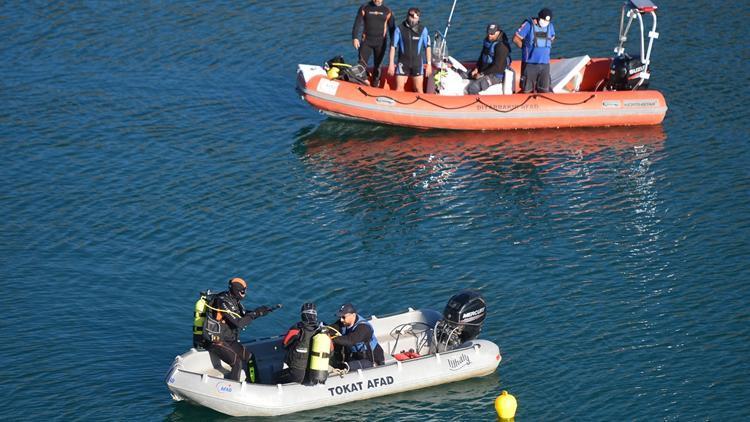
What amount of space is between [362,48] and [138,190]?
660 cm

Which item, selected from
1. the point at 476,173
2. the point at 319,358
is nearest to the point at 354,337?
the point at 319,358

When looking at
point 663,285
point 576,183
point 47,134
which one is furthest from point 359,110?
point 663,285

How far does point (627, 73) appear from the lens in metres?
27.9

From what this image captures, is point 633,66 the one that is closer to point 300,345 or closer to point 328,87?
point 328,87

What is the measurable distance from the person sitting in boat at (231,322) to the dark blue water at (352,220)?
90 cm

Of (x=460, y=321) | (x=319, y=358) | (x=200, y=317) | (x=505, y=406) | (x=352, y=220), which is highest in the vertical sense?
(x=200, y=317)

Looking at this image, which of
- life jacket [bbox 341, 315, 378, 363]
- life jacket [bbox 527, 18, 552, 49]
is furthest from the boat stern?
life jacket [bbox 341, 315, 378, 363]

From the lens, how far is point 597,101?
2731 centimetres

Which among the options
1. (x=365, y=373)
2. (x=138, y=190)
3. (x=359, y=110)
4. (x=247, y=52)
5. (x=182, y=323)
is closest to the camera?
(x=365, y=373)

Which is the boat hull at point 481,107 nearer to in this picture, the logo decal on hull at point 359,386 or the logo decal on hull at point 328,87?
the logo decal on hull at point 328,87

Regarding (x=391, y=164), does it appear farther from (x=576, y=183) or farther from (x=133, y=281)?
(x=133, y=281)

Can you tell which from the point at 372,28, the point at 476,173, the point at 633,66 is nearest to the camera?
the point at 476,173

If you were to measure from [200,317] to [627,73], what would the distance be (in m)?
14.3

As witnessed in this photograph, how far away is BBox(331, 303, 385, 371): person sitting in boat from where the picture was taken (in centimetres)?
1742
